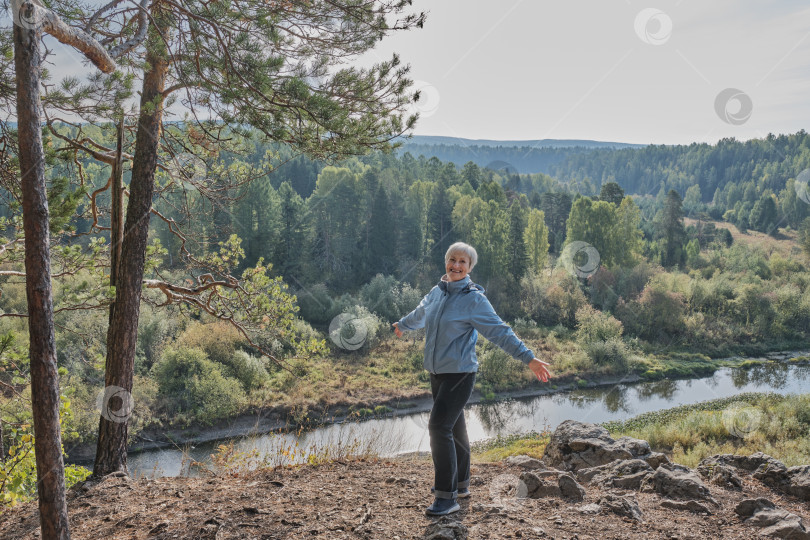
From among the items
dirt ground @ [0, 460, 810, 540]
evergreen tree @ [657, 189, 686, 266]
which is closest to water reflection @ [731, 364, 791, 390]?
evergreen tree @ [657, 189, 686, 266]

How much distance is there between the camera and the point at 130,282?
485 centimetres

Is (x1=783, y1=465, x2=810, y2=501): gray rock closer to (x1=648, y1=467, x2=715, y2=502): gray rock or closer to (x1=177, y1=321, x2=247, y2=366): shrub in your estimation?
(x1=648, y1=467, x2=715, y2=502): gray rock

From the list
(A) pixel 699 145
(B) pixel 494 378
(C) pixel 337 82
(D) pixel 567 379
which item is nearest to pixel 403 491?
(C) pixel 337 82

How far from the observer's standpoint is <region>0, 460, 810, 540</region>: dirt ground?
3.28 metres

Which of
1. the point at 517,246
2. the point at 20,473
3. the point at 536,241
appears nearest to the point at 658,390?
the point at 517,246

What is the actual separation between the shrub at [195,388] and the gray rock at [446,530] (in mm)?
19382

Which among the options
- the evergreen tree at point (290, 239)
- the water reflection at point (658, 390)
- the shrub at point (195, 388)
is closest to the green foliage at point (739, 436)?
the water reflection at point (658, 390)

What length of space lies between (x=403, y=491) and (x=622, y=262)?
4214 cm

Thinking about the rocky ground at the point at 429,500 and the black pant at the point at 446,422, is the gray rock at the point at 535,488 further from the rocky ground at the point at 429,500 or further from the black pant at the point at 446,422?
the black pant at the point at 446,422

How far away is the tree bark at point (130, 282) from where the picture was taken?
15.5 feet

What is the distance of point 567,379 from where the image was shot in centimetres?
2702

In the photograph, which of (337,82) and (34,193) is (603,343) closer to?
(337,82)

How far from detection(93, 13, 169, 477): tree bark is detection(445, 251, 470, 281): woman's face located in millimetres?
2945

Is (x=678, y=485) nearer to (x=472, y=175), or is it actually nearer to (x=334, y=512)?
(x=334, y=512)
